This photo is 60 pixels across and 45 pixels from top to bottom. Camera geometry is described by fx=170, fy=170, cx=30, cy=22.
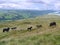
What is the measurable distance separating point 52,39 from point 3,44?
9253mm

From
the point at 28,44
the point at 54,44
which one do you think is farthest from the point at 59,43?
the point at 28,44

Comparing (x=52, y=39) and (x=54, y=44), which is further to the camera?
(x=52, y=39)

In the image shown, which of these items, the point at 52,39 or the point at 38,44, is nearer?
the point at 38,44

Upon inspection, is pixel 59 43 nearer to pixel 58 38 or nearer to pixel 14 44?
pixel 58 38

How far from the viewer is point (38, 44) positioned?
29500 millimetres

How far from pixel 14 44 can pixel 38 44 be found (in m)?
4.47

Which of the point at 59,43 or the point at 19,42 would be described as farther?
the point at 19,42

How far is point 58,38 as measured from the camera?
33.1m

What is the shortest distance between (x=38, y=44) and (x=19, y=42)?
4.16m

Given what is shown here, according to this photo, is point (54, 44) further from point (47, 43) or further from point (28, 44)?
point (28, 44)

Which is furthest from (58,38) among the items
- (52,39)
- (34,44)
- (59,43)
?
(34,44)

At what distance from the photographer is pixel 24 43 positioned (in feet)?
101

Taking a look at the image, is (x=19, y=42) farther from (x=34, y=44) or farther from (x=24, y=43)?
(x=34, y=44)

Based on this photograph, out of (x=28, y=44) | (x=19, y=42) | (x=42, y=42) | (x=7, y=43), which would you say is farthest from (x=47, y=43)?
(x=7, y=43)
